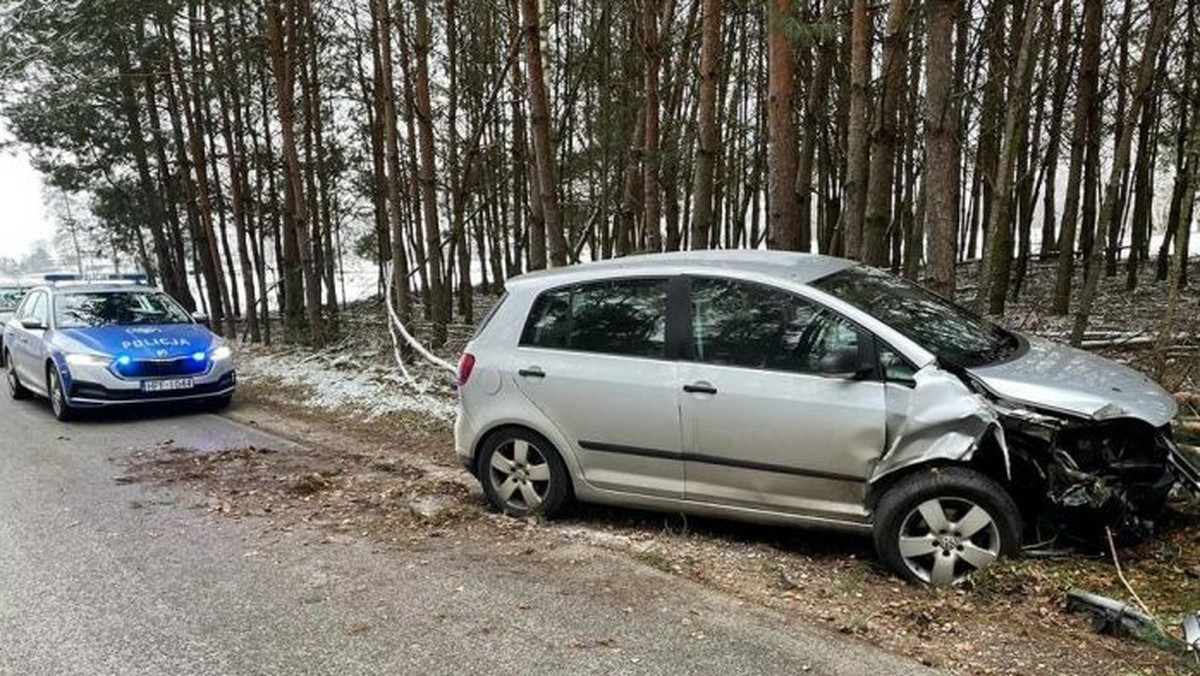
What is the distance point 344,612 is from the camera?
384cm

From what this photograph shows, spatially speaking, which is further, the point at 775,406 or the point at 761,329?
the point at 761,329

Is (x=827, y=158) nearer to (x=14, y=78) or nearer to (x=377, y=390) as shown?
(x=377, y=390)

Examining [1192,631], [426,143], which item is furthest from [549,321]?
[426,143]

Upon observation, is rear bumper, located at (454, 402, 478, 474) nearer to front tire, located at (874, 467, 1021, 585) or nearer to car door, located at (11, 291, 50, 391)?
front tire, located at (874, 467, 1021, 585)

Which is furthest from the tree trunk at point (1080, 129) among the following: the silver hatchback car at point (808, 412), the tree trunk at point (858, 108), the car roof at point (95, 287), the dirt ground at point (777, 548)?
the car roof at point (95, 287)

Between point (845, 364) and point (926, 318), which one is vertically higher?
point (926, 318)

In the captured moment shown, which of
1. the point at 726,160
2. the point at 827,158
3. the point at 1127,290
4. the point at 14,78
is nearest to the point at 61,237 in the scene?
the point at 14,78

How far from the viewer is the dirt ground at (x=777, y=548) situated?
3.36 metres

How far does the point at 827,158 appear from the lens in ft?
51.2

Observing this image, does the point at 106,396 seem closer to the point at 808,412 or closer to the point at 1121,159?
the point at 808,412

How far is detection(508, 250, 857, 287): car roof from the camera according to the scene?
4721 mm

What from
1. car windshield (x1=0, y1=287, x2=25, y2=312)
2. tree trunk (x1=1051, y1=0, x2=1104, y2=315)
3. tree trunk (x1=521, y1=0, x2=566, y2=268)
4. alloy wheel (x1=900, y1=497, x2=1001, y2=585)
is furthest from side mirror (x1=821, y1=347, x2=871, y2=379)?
car windshield (x1=0, y1=287, x2=25, y2=312)

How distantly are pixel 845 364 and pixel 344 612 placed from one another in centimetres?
269

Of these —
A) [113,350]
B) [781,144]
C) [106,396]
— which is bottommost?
[106,396]
